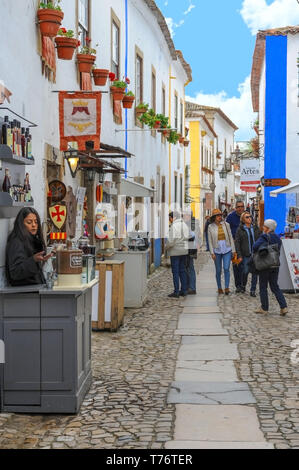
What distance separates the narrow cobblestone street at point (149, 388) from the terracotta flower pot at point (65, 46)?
3.82 metres

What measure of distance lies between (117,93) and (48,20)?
18.6ft

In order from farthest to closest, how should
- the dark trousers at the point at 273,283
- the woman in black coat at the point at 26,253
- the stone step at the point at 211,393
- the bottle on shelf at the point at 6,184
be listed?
the dark trousers at the point at 273,283 < the bottle on shelf at the point at 6,184 < the stone step at the point at 211,393 < the woman in black coat at the point at 26,253

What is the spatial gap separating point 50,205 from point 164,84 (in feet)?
50.9

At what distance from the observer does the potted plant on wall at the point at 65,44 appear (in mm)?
10023

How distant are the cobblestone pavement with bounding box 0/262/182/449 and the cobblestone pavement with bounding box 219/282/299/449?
0.80m

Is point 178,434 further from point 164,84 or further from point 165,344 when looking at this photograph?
point 164,84

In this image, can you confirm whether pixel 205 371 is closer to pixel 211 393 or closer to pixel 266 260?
pixel 211 393

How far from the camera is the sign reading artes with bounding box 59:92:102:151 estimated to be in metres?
9.80

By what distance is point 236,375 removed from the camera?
304 inches

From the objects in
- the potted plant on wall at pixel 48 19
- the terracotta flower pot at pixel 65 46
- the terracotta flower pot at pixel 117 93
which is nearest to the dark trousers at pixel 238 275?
the terracotta flower pot at pixel 117 93

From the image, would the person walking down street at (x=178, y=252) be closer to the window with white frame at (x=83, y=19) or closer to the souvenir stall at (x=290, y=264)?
the souvenir stall at (x=290, y=264)
